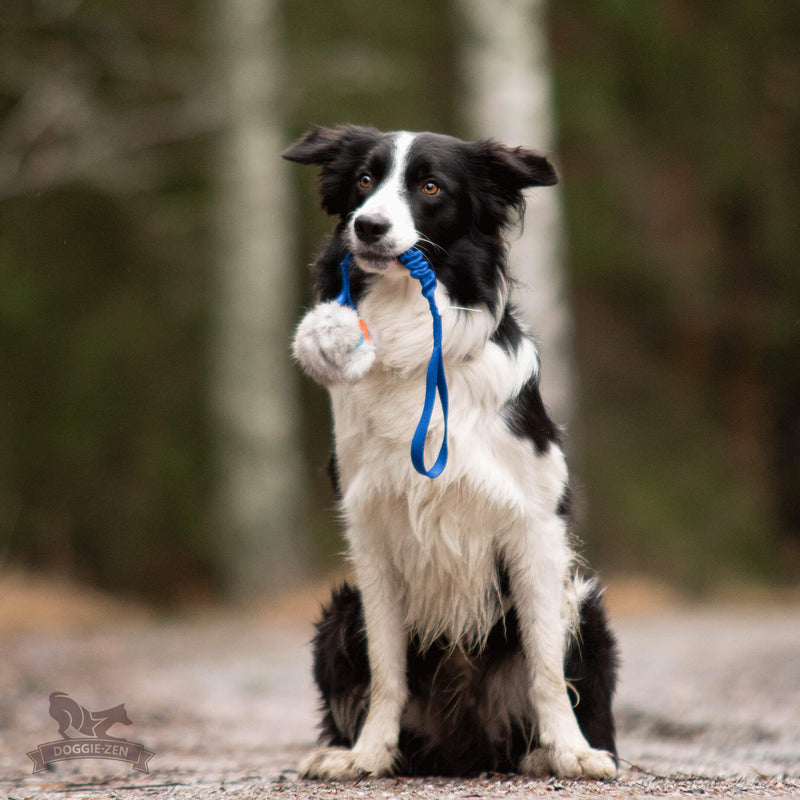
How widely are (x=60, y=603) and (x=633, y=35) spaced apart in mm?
8614

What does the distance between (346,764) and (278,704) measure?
8.30 feet

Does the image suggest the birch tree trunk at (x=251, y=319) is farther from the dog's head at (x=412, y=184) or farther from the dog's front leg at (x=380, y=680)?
the dog's front leg at (x=380, y=680)

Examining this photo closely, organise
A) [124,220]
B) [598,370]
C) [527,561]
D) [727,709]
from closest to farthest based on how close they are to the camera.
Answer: [527,561]
[727,709]
[124,220]
[598,370]

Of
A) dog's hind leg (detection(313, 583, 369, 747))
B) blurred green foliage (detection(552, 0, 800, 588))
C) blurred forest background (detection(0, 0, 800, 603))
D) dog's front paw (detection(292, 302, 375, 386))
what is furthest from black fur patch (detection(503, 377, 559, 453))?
blurred green foliage (detection(552, 0, 800, 588))

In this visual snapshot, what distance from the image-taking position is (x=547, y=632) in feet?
10.7

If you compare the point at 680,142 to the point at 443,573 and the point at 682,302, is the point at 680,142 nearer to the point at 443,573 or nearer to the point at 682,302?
the point at 682,302

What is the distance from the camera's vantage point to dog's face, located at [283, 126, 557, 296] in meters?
3.11

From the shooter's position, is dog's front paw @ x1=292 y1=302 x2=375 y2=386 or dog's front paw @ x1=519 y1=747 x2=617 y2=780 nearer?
dog's front paw @ x1=292 y1=302 x2=375 y2=386

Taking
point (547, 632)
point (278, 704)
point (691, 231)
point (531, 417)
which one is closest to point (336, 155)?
point (531, 417)

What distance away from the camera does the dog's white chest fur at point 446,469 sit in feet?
10.3

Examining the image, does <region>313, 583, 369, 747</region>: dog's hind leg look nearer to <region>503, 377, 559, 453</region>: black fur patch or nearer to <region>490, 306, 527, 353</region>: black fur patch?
<region>503, 377, 559, 453</region>: black fur patch

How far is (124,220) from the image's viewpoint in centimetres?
1111

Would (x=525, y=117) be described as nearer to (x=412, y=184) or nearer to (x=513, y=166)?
(x=513, y=166)

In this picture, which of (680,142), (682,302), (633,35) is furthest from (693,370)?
(633,35)
